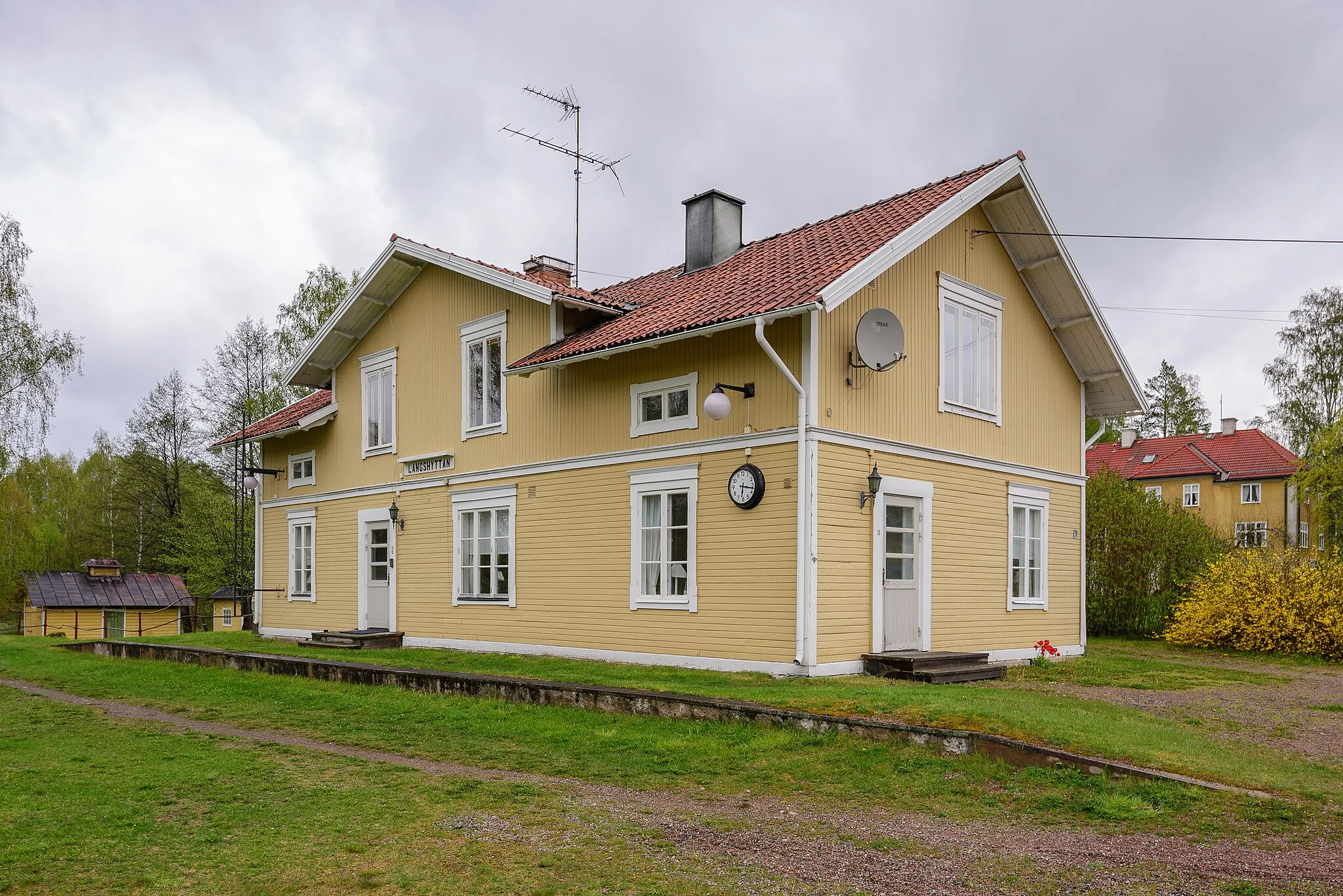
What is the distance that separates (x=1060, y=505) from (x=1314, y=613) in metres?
5.23

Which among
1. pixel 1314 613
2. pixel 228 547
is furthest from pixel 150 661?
pixel 228 547

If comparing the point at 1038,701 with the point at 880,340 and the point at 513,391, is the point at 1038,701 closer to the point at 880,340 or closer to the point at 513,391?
the point at 880,340

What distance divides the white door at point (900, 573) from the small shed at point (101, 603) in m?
35.7

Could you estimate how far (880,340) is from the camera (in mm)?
13211

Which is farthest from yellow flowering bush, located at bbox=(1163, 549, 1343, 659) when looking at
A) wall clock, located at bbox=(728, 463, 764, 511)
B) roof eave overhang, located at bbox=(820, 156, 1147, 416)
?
wall clock, located at bbox=(728, 463, 764, 511)

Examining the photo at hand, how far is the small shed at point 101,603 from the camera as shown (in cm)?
4009

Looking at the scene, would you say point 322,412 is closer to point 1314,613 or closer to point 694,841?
point 694,841

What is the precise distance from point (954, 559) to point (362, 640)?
10.00m

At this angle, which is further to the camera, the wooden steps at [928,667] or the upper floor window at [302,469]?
the upper floor window at [302,469]

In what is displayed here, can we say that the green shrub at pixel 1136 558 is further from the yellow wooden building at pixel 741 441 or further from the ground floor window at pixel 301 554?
the ground floor window at pixel 301 554

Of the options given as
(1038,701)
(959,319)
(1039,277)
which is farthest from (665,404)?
(1039,277)

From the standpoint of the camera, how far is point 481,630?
17.3 m

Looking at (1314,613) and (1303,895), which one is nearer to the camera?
(1303,895)

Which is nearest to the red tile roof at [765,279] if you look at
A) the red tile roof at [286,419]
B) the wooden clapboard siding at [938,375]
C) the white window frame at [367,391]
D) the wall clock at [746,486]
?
the wooden clapboard siding at [938,375]
